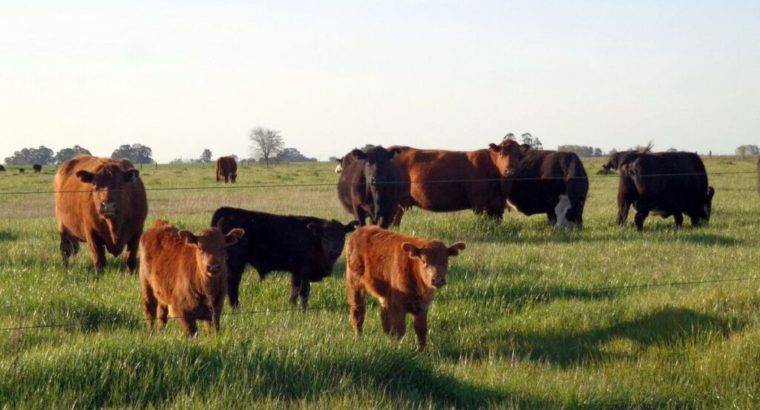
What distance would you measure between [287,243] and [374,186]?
20.2 feet

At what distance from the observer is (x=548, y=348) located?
30.2ft

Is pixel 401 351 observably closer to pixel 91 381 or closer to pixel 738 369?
pixel 91 381

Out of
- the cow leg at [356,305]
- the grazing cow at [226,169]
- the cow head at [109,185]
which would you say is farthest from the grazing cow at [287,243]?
the grazing cow at [226,169]

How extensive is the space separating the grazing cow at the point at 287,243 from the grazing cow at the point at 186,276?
149cm

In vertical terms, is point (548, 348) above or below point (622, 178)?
below

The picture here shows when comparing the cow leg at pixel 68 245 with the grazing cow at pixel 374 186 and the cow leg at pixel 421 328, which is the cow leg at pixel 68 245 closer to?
the grazing cow at pixel 374 186

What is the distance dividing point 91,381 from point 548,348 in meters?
4.54

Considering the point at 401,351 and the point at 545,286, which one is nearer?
the point at 401,351

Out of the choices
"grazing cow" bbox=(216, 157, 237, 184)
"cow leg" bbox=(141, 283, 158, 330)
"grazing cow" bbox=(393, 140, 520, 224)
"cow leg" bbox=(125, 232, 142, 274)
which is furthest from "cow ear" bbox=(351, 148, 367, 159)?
"grazing cow" bbox=(216, 157, 237, 184)

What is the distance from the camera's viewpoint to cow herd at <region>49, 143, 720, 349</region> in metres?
8.90

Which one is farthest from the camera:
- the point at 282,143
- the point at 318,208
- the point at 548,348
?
the point at 282,143

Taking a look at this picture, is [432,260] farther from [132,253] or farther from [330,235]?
[132,253]

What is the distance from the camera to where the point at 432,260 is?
8617 mm

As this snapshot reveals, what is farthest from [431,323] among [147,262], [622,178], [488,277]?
[622,178]
